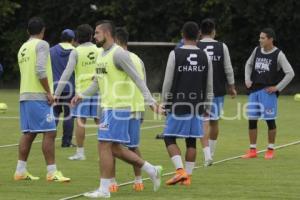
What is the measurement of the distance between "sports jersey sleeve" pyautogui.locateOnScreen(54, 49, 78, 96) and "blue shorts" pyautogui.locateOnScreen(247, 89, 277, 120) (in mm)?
3262

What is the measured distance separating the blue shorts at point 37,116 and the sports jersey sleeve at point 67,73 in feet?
1.92

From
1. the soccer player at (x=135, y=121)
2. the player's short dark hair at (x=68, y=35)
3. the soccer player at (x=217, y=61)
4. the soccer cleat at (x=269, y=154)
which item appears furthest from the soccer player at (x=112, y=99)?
the player's short dark hair at (x=68, y=35)

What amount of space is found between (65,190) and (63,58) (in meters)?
5.35

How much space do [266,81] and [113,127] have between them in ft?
17.4

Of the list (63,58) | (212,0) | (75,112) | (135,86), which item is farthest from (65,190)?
(212,0)

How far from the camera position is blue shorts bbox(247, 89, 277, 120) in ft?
48.5

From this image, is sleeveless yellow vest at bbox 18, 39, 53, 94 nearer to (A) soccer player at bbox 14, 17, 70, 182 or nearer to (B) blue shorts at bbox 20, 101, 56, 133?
(A) soccer player at bbox 14, 17, 70, 182

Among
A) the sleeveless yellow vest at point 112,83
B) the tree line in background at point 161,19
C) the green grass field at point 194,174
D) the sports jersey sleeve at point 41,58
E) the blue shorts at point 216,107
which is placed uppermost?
the tree line in background at point 161,19

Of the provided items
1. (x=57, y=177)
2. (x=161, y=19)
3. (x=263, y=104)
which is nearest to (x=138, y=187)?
(x=57, y=177)

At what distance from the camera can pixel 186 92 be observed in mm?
11297

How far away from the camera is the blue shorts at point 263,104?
14.8 meters

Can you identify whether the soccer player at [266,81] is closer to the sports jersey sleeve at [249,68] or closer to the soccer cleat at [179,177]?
the sports jersey sleeve at [249,68]

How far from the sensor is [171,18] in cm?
4303

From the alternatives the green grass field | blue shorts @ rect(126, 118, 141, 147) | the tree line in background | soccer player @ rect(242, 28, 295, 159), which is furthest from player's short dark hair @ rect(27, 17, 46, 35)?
the tree line in background
